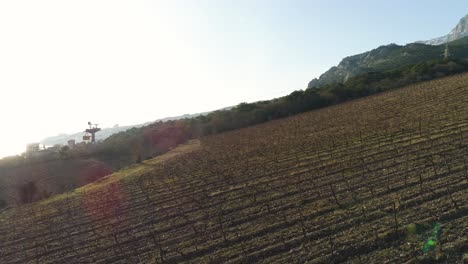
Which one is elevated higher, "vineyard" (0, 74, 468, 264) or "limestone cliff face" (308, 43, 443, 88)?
"limestone cliff face" (308, 43, 443, 88)

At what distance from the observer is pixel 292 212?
44.5ft

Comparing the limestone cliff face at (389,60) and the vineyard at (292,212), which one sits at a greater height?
the limestone cliff face at (389,60)

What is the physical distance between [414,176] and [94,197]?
60.4 feet

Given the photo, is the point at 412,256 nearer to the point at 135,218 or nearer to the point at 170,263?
the point at 170,263

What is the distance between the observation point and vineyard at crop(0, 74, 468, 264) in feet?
33.2

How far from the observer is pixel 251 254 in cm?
1082

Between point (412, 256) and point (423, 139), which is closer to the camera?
point (412, 256)

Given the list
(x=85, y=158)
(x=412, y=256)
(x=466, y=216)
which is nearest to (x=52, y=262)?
(x=412, y=256)

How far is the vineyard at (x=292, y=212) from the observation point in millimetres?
10133

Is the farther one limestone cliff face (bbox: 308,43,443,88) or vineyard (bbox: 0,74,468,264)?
limestone cliff face (bbox: 308,43,443,88)

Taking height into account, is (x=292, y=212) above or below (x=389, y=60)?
below

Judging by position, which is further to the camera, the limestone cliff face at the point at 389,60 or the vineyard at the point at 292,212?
the limestone cliff face at the point at 389,60

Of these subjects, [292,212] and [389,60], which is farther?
[389,60]

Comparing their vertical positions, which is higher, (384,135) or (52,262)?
(384,135)
